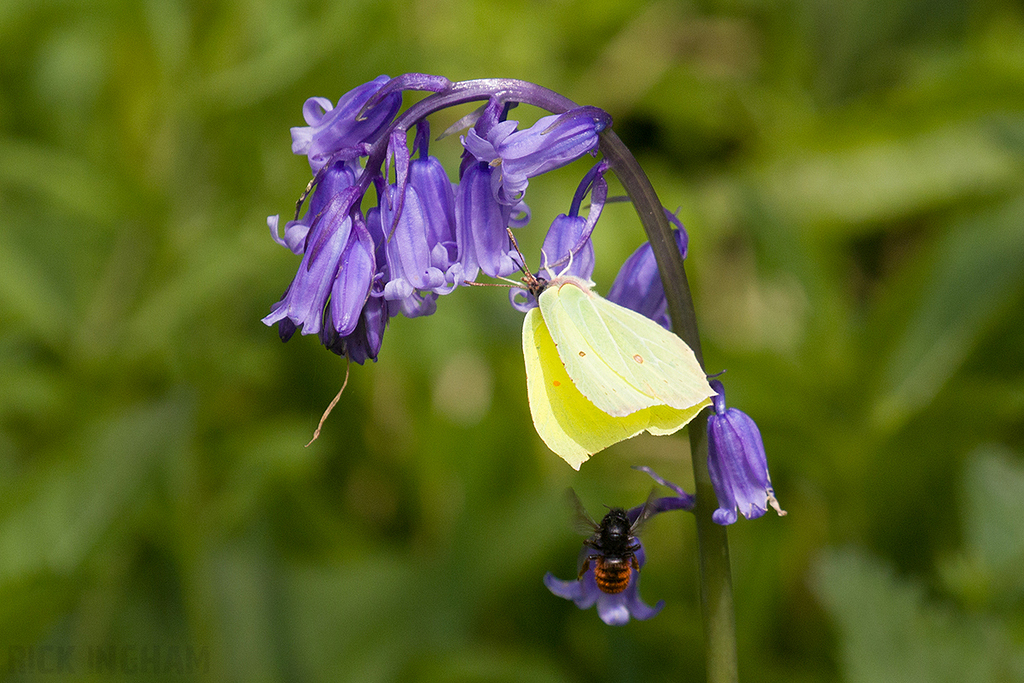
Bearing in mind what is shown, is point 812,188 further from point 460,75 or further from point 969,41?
point 460,75

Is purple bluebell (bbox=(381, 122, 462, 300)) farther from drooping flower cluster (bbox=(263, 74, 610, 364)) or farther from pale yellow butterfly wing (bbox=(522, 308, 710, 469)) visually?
pale yellow butterfly wing (bbox=(522, 308, 710, 469))

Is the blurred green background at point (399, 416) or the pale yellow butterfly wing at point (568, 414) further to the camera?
the blurred green background at point (399, 416)

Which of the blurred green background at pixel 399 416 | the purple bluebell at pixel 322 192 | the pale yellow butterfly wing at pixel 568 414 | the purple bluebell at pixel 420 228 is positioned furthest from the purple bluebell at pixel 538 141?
the blurred green background at pixel 399 416

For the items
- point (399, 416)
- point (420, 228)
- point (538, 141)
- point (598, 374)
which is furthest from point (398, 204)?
point (399, 416)

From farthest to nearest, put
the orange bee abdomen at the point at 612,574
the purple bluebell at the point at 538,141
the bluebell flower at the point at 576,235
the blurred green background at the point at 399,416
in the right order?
the blurred green background at the point at 399,416 → the orange bee abdomen at the point at 612,574 → the bluebell flower at the point at 576,235 → the purple bluebell at the point at 538,141

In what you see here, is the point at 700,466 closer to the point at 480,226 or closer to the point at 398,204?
the point at 480,226

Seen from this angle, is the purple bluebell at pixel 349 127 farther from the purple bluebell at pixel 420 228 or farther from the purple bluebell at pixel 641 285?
the purple bluebell at pixel 641 285

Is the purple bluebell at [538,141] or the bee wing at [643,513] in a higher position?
the purple bluebell at [538,141]
